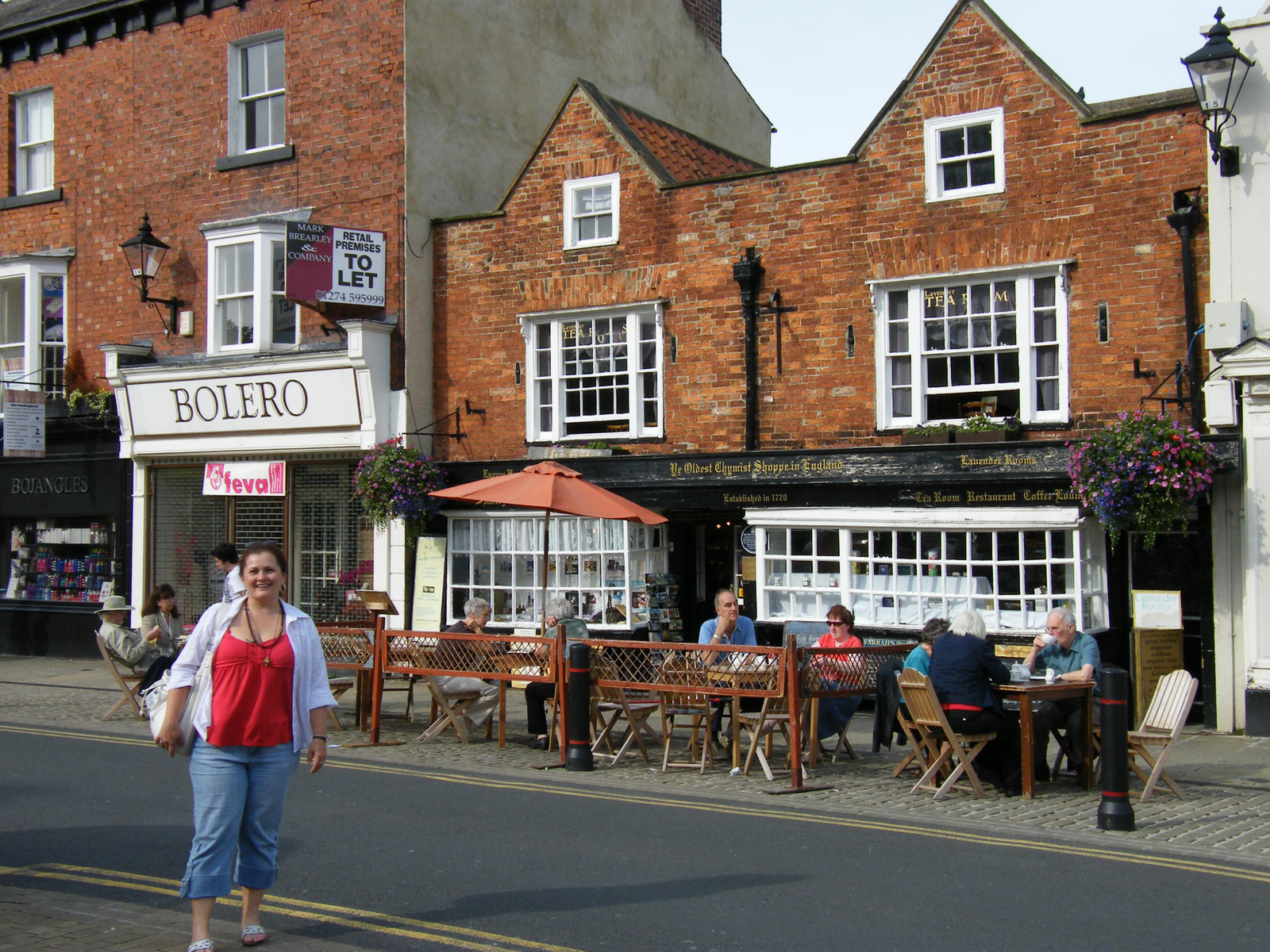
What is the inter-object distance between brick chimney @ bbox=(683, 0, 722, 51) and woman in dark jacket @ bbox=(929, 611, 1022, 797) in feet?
56.0

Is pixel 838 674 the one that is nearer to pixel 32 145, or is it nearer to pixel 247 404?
pixel 247 404

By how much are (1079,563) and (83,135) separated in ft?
54.6

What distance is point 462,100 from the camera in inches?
733

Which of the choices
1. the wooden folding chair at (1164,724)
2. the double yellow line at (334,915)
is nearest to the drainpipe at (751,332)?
the wooden folding chair at (1164,724)

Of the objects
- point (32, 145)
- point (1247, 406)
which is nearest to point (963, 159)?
point (1247, 406)

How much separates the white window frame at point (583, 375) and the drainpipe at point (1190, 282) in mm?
6078

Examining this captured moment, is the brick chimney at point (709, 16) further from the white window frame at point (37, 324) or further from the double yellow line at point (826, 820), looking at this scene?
the double yellow line at point (826, 820)

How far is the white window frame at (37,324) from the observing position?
67.8 ft

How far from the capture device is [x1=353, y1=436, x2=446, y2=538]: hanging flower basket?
54.5ft

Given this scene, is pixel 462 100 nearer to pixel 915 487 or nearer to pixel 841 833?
pixel 915 487

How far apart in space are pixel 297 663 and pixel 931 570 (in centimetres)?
964

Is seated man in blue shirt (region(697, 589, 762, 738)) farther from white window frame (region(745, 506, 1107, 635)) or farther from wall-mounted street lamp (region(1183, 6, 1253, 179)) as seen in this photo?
wall-mounted street lamp (region(1183, 6, 1253, 179))

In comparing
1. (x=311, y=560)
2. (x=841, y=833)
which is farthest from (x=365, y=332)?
(x=841, y=833)

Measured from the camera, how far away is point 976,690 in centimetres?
938
